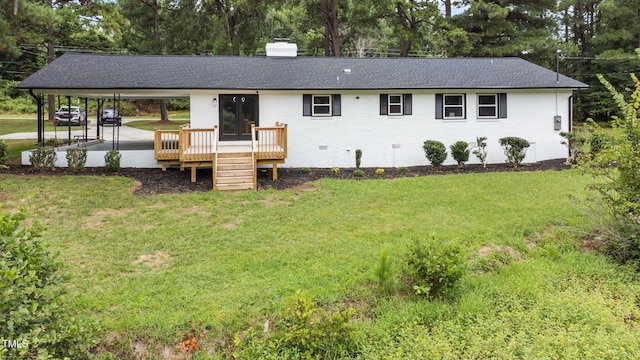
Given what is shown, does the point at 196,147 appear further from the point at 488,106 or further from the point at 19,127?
the point at 19,127

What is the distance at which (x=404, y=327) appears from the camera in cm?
492

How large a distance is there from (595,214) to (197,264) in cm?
702

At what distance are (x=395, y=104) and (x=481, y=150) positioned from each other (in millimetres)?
3752

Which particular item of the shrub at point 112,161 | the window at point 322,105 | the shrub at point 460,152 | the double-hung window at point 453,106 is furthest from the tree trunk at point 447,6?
the shrub at point 112,161

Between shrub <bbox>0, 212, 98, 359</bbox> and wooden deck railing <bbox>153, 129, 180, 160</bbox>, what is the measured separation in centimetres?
947

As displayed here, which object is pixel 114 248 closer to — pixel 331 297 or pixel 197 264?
pixel 197 264

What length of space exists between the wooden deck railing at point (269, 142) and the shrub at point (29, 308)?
909 cm

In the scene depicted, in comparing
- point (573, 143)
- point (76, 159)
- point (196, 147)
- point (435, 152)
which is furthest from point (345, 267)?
point (573, 143)

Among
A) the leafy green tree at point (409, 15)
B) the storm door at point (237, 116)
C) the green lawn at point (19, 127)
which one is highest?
the leafy green tree at point (409, 15)

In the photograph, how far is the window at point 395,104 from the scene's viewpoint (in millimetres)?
15312

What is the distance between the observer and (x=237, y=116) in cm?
1491

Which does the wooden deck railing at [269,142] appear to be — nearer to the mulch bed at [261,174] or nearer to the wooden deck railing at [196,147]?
the mulch bed at [261,174]

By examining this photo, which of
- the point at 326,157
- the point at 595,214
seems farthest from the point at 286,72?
the point at 595,214

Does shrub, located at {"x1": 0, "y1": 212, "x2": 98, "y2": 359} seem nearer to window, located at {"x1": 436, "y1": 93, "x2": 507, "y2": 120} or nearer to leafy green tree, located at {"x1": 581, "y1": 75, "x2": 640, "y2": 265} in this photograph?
leafy green tree, located at {"x1": 581, "y1": 75, "x2": 640, "y2": 265}
